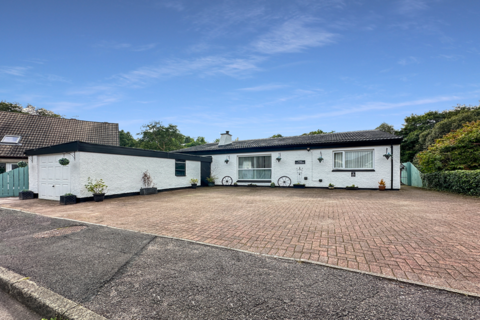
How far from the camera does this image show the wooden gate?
11.8 meters

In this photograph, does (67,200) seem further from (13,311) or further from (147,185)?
(13,311)

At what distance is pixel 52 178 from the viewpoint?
34.4ft

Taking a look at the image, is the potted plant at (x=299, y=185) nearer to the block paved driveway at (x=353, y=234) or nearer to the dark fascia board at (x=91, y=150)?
the block paved driveway at (x=353, y=234)

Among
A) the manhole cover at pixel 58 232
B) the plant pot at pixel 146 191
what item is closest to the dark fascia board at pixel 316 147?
the plant pot at pixel 146 191

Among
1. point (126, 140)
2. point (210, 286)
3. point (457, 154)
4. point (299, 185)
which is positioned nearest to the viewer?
point (210, 286)

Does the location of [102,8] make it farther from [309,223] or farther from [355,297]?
[355,297]

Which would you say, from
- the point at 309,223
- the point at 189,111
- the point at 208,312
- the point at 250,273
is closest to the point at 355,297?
the point at 250,273

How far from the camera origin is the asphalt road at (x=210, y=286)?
2.03 metres

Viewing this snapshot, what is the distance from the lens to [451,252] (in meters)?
3.42

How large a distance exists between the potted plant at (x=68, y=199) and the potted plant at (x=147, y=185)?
3.17m

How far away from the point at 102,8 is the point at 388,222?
48.6 feet

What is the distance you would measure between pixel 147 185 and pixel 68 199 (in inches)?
153

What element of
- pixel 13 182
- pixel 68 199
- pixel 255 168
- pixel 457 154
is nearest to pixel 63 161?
pixel 68 199

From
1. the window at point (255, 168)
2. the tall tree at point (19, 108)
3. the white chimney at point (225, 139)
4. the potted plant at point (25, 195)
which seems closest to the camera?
the potted plant at point (25, 195)
